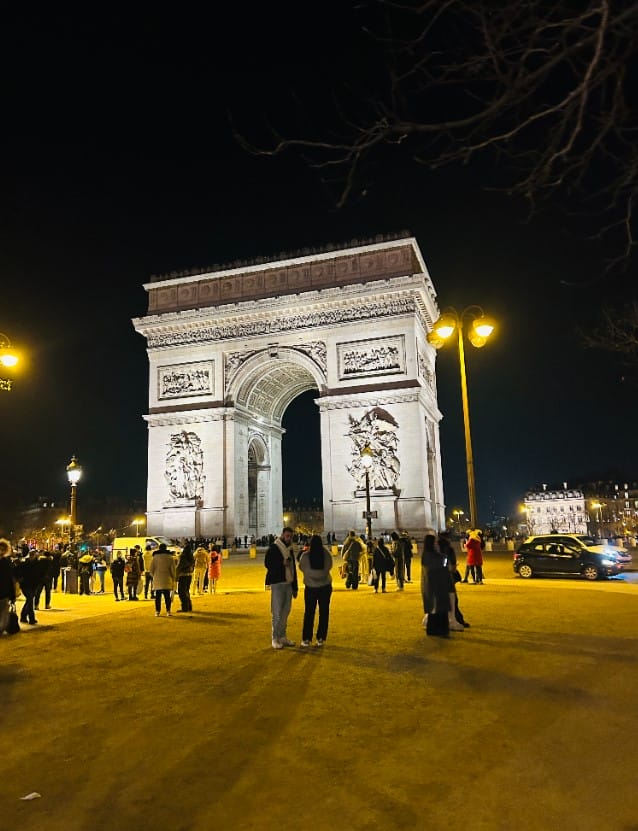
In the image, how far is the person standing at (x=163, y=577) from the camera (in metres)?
12.6

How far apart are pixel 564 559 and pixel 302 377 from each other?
83.2ft

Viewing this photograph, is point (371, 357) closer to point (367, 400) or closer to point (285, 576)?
point (367, 400)

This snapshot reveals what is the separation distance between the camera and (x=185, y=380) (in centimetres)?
4028

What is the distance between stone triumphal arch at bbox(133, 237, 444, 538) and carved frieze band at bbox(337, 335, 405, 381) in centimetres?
6

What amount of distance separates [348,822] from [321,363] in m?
34.9

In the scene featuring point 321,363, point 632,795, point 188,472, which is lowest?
point 632,795

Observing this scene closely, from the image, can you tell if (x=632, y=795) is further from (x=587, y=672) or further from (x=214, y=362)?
(x=214, y=362)

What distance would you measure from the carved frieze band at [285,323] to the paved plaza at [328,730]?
91.8 ft

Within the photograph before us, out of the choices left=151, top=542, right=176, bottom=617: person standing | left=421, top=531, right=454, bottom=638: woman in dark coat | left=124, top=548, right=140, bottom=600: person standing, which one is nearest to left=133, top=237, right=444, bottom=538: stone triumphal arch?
left=124, top=548, right=140, bottom=600: person standing

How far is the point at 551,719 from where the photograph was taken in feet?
17.9

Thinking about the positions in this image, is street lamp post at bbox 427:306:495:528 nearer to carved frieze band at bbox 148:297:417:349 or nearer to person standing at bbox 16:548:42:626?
person standing at bbox 16:548:42:626

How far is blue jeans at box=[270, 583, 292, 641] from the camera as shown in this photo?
8898 millimetres

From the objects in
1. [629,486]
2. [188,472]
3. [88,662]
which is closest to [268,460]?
[188,472]

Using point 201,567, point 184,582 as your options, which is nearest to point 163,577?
point 184,582
